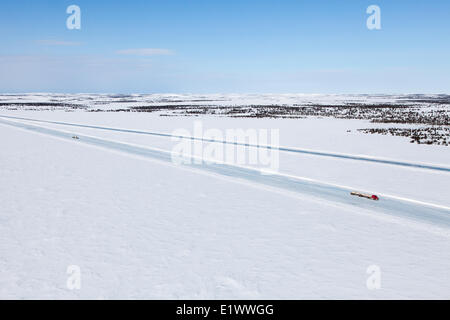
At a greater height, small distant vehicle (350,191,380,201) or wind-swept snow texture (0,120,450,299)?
small distant vehicle (350,191,380,201)

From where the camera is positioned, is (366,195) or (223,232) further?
(366,195)

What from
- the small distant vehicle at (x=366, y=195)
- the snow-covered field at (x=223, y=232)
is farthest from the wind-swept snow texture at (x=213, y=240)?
the small distant vehicle at (x=366, y=195)

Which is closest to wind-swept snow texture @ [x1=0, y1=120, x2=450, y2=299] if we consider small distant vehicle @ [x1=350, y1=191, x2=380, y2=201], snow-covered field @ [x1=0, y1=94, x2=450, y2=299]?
snow-covered field @ [x1=0, y1=94, x2=450, y2=299]

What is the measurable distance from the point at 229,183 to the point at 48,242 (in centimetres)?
528

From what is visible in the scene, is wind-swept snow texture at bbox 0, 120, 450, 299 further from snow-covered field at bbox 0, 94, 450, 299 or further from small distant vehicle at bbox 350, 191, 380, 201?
small distant vehicle at bbox 350, 191, 380, 201

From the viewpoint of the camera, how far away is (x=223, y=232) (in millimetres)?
6668

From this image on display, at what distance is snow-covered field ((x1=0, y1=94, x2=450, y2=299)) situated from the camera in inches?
191

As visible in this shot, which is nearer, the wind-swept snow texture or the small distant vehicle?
the wind-swept snow texture

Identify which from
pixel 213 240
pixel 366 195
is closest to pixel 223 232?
pixel 213 240

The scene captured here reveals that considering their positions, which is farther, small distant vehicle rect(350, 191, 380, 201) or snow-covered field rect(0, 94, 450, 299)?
small distant vehicle rect(350, 191, 380, 201)

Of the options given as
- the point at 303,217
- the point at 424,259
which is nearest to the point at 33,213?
the point at 303,217

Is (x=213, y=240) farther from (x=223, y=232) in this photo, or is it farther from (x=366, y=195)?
(x=366, y=195)

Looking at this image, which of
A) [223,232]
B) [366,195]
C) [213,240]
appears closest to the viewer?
[213,240]
